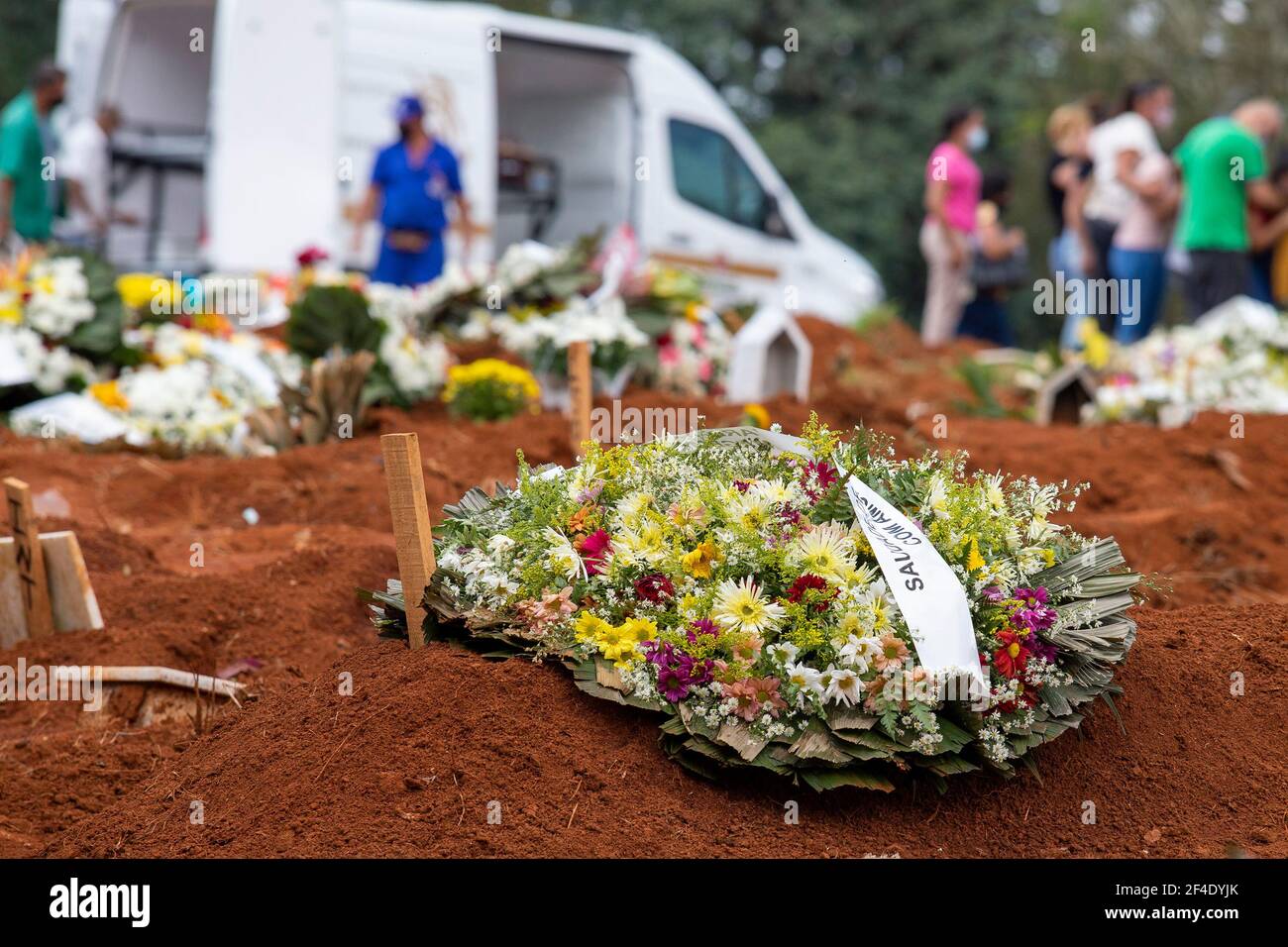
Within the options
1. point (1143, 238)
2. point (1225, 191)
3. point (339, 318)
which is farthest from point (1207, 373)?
point (339, 318)

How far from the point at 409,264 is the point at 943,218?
4.80m

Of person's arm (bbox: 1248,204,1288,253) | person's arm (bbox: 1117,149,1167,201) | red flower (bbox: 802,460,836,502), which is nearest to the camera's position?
red flower (bbox: 802,460,836,502)

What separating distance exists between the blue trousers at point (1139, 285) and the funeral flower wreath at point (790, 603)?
7.82 meters

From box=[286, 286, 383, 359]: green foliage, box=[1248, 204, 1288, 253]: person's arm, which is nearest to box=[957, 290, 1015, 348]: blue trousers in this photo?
box=[1248, 204, 1288, 253]: person's arm

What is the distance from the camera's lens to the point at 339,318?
791 cm

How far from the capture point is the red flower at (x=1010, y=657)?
2918mm

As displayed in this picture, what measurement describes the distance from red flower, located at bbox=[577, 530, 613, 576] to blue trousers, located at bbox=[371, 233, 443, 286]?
7.26 m

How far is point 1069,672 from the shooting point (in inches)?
121

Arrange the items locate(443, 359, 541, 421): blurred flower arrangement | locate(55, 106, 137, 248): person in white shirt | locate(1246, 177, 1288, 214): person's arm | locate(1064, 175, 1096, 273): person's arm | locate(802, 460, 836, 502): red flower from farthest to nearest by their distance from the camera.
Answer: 1. locate(1064, 175, 1096, 273): person's arm
2. locate(55, 106, 137, 248): person in white shirt
3. locate(1246, 177, 1288, 214): person's arm
4. locate(443, 359, 541, 421): blurred flower arrangement
5. locate(802, 460, 836, 502): red flower

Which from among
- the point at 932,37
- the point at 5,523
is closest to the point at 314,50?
the point at 5,523

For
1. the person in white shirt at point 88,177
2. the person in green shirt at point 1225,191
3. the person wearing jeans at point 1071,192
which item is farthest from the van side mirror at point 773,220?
the person in white shirt at point 88,177

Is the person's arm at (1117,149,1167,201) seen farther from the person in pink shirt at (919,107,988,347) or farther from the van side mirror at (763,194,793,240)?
the van side mirror at (763,194,793,240)

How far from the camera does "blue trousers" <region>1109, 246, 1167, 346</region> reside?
35.1ft
